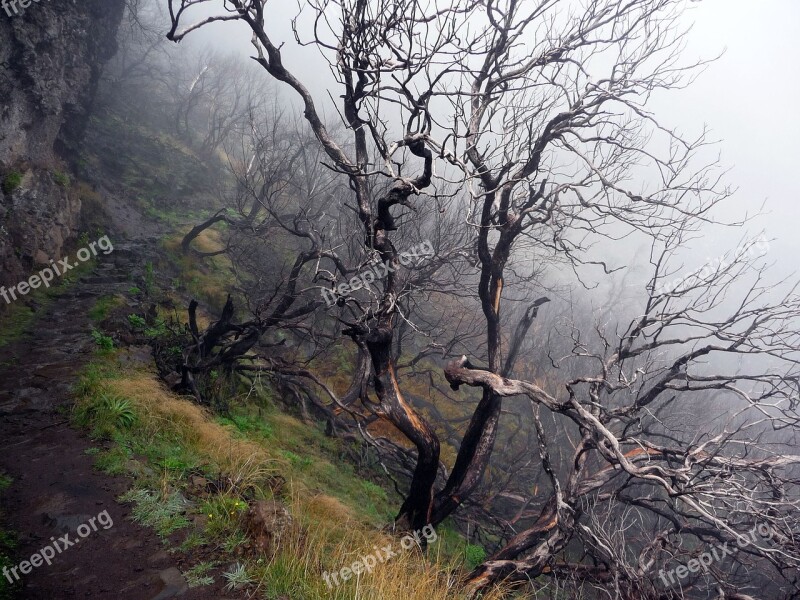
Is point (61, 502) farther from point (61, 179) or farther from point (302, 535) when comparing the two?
point (61, 179)

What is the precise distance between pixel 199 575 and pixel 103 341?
5.22 metres

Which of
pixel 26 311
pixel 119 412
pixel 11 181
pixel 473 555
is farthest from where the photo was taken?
pixel 11 181

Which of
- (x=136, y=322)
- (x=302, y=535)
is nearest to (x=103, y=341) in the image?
(x=136, y=322)

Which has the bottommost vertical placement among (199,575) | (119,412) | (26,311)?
(199,575)

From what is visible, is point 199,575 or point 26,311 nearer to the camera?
point 199,575

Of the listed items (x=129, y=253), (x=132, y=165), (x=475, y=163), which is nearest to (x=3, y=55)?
(x=129, y=253)

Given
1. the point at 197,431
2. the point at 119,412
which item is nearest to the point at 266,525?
the point at 197,431

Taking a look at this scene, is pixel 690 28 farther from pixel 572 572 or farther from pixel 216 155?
pixel 216 155

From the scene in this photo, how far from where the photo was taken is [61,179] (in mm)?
9883

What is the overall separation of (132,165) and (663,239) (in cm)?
1815

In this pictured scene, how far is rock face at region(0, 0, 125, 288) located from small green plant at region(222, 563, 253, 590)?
758 cm

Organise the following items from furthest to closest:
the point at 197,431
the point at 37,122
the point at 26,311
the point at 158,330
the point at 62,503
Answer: the point at 37,122 < the point at 158,330 < the point at 26,311 < the point at 197,431 < the point at 62,503

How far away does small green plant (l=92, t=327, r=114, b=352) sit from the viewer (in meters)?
6.75

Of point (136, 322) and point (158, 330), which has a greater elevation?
point (136, 322)
